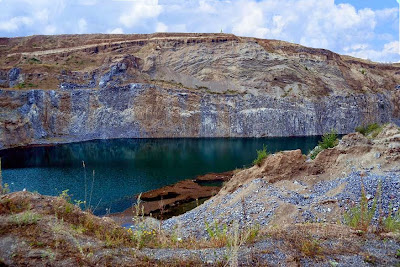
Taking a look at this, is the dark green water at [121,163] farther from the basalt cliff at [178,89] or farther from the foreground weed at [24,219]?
the foreground weed at [24,219]

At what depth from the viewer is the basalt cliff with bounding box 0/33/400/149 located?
55.9 metres

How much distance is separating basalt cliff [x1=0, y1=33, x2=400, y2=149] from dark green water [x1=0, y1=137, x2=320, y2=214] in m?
3.78

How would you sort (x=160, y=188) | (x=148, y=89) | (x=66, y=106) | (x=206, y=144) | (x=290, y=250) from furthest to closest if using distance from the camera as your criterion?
(x=148, y=89)
(x=66, y=106)
(x=206, y=144)
(x=160, y=188)
(x=290, y=250)

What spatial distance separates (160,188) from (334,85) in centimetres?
5142

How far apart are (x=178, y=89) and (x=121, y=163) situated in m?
24.9


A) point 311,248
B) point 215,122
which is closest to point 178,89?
point 215,122

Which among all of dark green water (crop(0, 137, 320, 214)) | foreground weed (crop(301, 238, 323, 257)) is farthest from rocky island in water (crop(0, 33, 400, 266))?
dark green water (crop(0, 137, 320, 214))

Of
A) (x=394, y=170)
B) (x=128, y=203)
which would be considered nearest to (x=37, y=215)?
(x=394, y=170)

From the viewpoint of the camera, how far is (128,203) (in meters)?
24.9

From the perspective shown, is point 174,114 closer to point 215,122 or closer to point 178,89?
point 178,89

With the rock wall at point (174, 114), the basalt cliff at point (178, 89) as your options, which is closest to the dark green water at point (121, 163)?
the rock wall at point (174, 114)

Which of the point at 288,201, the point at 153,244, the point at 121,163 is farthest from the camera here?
the point at 121,163

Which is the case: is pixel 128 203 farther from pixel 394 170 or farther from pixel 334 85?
pixel 334 85

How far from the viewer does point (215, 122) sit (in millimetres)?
59562
